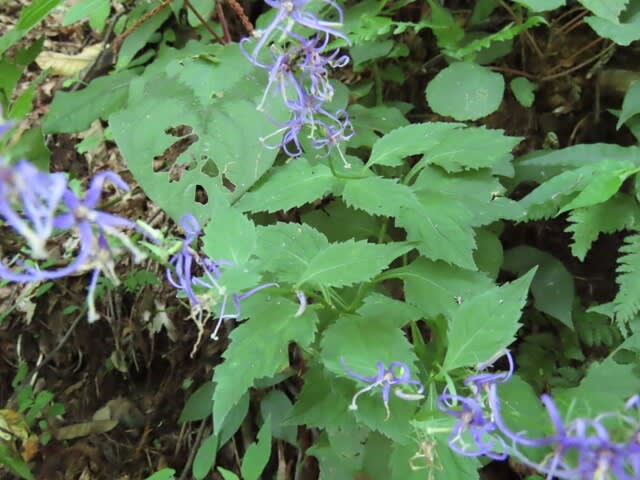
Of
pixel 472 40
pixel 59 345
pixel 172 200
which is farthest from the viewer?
pixel 59 345

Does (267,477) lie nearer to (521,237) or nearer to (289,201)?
(289,201)

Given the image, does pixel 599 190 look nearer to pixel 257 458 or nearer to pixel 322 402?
pixel 322 402

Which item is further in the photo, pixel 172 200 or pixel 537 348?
pixel 537 348

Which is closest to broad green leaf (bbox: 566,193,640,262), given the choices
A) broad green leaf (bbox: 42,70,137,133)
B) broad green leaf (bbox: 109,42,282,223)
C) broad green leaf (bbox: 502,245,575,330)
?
broad green leaf (bbox: 502,245,575,330)

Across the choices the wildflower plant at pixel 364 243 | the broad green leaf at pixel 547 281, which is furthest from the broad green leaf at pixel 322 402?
the broad green leaf at pixel 547 281

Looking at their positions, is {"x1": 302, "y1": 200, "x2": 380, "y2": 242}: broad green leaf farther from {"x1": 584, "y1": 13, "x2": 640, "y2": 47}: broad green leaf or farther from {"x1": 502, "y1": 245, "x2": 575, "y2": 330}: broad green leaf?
{"x1": 584, "y1": 13, "x2": 640, "y2": 47}: broad green leaf

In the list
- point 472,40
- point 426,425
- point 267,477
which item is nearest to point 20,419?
point 267,477
